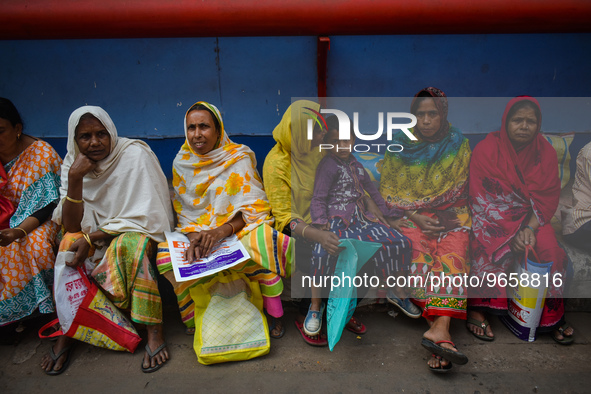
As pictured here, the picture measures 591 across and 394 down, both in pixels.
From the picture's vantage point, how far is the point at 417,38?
3342 millimetres

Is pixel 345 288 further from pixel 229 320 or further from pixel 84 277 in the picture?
pixel 84 277

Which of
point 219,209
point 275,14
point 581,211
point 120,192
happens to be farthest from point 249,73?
point 581,211

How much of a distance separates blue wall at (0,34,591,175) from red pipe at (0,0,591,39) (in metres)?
0.54

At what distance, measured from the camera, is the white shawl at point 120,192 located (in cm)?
239

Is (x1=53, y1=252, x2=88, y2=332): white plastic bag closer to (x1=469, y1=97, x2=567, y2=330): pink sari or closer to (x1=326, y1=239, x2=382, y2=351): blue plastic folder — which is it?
(x1=326, y1=239, x2=382, y2=351): blue plastic folder

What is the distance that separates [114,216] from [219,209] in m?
0.68

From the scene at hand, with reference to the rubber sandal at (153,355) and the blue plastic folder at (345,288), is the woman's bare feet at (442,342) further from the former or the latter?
the rubber sandal at (153,355)

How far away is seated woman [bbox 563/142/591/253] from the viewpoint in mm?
2504

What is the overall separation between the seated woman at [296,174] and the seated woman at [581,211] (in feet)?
5.26

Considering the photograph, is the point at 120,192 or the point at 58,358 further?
the point at 120,192

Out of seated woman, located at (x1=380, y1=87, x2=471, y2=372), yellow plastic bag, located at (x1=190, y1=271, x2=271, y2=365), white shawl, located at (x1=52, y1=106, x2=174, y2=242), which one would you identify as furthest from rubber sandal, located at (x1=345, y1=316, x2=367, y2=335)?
white shawl, located at (x1=52, y1=106, x2=174, y2=242)

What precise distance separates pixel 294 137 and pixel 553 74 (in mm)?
2660

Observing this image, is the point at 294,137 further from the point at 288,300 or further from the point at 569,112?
the point at 569,112

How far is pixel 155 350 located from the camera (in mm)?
2232
